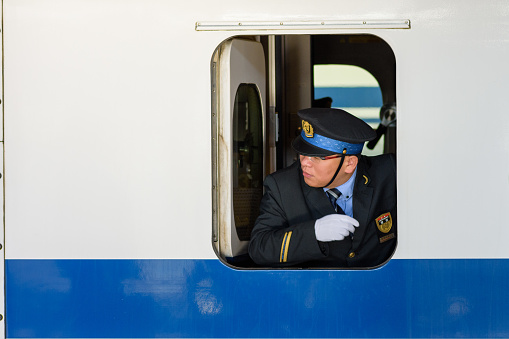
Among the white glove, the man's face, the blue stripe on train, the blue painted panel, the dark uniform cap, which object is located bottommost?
the blue stripe on train

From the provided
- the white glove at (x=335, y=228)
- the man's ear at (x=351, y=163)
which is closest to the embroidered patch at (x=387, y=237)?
the white glove at (x=335, y=228)

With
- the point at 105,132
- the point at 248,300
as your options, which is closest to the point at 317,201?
the point at 248,300

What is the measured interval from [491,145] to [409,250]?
1.71 ft

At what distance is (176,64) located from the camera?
105 inches

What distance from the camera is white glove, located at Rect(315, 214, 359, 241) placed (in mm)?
2730

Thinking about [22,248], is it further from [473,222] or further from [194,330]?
[473,222]

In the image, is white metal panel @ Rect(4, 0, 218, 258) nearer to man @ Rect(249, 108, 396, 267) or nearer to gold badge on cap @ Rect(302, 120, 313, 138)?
man @ Rect(249, 108, 396, 267)

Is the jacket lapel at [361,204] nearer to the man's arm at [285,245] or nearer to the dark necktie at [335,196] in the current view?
the dark necktie at [335,196]

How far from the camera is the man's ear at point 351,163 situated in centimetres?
302

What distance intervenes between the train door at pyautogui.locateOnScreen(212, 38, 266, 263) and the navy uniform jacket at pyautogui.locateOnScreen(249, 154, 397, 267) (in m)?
0.16

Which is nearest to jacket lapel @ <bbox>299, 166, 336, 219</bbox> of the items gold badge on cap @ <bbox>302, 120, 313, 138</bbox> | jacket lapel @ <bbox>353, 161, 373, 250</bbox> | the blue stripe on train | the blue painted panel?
jacket lapel @ <bbox>353, 161, 373, 250</bbox>

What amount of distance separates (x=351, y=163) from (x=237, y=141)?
566 mm

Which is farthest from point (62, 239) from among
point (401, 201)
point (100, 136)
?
point (401, 201)

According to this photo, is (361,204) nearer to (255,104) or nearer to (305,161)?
(305,161)
